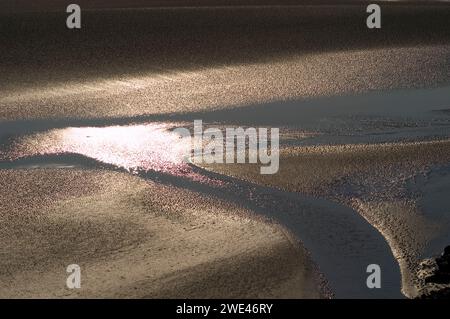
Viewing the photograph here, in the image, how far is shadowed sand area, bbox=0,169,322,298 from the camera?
6281 mm

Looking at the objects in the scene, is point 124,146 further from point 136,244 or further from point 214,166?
point 136,244

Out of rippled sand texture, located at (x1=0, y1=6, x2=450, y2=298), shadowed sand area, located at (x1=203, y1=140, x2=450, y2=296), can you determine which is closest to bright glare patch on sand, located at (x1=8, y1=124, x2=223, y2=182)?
rippled sand texture, located at (x1=0, y1=6, x2=450, y2=298)

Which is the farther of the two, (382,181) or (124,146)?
(124,146)

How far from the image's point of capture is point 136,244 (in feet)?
23.2

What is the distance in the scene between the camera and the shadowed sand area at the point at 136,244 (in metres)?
6.28

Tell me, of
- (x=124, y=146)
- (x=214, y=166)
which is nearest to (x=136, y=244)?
(x=214, y=166)

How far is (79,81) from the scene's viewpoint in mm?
13453

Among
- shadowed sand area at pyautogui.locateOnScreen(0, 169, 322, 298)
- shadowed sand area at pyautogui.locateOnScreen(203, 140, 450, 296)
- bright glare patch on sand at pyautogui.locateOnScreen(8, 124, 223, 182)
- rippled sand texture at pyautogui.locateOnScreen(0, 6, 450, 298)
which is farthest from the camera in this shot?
bright glare patch on sand at pyautogui.locateOnScreen(8, 124, 223, 182)

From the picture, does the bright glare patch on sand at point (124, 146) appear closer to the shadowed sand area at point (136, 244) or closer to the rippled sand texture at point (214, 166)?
the rippled sand texture at point (214, 166)

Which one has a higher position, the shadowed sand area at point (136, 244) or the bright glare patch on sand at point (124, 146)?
the bright glare patch on sand at point (124, 146)

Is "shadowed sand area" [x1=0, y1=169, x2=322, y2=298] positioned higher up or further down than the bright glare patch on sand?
further down

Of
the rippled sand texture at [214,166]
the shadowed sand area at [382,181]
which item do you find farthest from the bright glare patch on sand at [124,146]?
the shadowed sand area at [382,181]

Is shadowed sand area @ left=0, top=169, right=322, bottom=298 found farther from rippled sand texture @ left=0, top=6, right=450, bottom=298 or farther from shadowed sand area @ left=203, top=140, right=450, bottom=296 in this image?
shadowed sand area @ left=203, top=140, right=450, bottom=296
